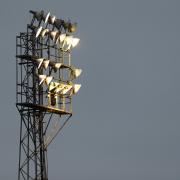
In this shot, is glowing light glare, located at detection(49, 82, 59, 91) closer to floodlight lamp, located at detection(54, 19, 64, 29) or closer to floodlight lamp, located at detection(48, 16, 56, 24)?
floodlight lamp, located at detection(54, 19, 64, 29)

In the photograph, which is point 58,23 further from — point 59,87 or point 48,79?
point 48,79

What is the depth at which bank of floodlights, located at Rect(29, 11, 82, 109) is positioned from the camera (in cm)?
14650

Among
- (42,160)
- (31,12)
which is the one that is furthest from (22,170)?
(31,12)

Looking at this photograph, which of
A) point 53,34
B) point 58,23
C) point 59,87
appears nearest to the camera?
point 53,34

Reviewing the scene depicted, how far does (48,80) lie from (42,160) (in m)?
5.62

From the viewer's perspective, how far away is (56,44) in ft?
489

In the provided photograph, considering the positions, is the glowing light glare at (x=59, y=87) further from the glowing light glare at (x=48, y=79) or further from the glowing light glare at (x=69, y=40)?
the glowing light glare at (x=69, y=40)

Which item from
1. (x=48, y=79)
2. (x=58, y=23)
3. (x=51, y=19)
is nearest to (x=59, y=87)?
(x=48, y=79)

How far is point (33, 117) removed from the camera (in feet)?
478

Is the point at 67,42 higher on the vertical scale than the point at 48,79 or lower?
higher

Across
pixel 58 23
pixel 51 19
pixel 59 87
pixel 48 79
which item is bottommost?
pixel 59 87

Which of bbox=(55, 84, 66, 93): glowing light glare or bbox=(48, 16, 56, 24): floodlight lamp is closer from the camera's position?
bbox=(48, 16, 56, 24): floodlight lamp

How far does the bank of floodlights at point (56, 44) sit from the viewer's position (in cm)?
14650

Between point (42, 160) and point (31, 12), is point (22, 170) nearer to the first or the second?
point (42, 160)
